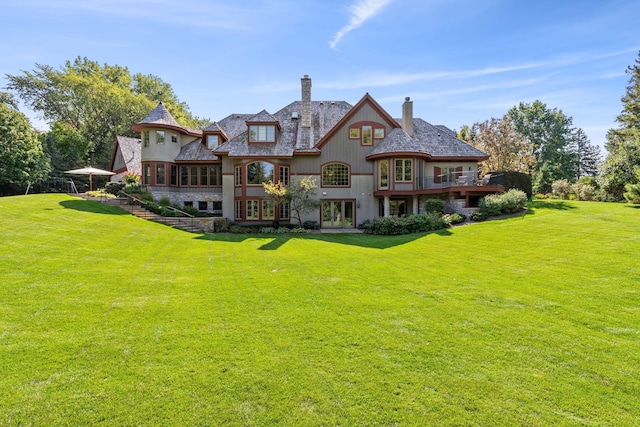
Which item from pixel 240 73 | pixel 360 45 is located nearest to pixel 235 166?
pixel 240 73

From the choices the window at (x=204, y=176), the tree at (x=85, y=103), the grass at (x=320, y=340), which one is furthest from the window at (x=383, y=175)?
the tree at (x=85, y=103)

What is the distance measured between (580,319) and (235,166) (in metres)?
22.5

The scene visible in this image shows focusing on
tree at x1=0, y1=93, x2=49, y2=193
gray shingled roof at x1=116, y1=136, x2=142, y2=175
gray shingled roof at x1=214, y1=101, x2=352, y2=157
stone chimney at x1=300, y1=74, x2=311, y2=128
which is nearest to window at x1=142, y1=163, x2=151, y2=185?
gray shingled roof at x1=116, y1=136, x2=142, y2=175

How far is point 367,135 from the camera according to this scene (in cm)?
2433

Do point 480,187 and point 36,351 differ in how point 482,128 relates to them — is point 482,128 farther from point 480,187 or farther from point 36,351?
point 36,351

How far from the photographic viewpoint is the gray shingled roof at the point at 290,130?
78.3 feet

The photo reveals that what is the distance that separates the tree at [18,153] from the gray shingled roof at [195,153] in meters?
13.8

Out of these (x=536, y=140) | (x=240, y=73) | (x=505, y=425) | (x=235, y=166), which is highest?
(x=536, y=140)

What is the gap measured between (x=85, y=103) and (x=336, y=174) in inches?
1422

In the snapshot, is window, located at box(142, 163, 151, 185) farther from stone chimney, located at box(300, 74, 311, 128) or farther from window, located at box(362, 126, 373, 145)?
window, located at box(362, 126, 373, 145)

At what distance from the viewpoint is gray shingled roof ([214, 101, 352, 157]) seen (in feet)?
78.3

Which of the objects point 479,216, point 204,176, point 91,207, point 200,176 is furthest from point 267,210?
point 479,216

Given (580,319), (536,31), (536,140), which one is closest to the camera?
(580,319)

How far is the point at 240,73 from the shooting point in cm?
1644
